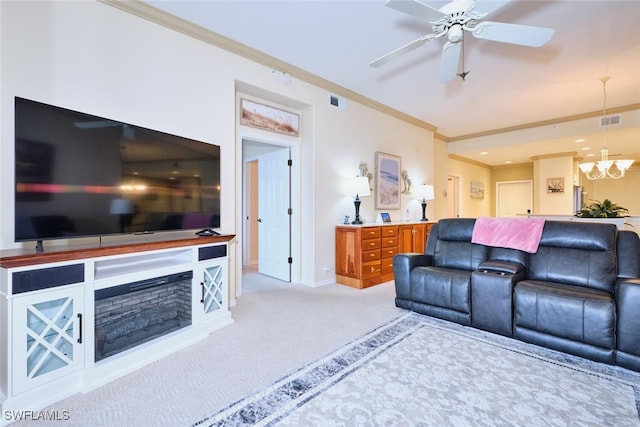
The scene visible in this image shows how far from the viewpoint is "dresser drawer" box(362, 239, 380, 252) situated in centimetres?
399

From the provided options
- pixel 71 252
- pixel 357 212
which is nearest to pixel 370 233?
pixel 357 212

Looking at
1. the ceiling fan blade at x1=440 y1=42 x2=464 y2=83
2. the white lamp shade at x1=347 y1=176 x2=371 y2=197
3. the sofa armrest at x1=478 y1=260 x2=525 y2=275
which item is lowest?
the sofa armrest at x1=478 y1=260 x2=525 y2=275

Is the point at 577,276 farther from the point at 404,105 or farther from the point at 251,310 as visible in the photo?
the point at 404,105

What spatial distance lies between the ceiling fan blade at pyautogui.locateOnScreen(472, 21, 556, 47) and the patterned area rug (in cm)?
235

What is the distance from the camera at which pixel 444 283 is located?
2.72 meters

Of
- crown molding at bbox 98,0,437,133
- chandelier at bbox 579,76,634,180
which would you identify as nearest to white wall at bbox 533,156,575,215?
chandelier at bbox 579,76,634,180

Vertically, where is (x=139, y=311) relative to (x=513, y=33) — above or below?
below

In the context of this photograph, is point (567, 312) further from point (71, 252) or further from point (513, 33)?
point (71, 252)

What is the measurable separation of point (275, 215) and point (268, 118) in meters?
1.48

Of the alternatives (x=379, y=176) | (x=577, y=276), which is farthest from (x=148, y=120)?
(x=577, y=276)

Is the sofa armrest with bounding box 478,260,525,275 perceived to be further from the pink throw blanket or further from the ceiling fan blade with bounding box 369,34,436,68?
the ceiling fan blade with bounding box 369,34,436,68

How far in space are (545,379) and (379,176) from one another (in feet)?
11.9

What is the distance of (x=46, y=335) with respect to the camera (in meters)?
1.64

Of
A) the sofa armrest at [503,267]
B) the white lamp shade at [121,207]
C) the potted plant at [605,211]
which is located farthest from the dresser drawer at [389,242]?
the white lamp shade at [121,207]
